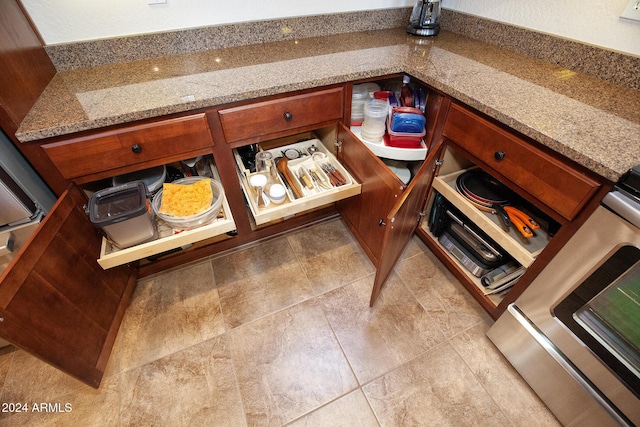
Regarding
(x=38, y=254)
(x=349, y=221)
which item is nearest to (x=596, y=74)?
(x=349, y=221)

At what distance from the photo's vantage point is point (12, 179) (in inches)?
35.7

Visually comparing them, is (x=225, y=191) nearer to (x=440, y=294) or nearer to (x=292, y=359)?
(x=292, y=359)

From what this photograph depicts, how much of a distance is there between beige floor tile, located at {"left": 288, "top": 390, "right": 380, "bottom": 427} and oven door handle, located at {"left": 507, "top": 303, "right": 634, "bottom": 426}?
595 mm

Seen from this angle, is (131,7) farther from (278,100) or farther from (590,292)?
(590,292)

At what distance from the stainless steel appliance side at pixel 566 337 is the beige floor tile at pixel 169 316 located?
1.12 meters

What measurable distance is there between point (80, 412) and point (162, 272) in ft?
1.91

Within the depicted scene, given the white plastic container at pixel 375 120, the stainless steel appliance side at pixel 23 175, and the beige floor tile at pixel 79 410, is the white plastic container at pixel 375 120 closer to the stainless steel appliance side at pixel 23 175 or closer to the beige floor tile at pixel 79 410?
the stainless steel appliance side at pixel 23 175

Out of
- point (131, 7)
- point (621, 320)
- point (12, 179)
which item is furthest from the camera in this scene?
point (131, 7)

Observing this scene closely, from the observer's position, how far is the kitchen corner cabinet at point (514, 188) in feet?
2.64

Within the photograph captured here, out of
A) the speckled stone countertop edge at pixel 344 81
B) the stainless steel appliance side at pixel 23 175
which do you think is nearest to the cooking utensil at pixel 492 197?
the speckled stone countertop edge at pixel 344 81

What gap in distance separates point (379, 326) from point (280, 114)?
3.08 ft

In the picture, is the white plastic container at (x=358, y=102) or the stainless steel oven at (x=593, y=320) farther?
the white plastic container at (x=358, y=102)

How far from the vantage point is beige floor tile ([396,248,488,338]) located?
129 centimetres

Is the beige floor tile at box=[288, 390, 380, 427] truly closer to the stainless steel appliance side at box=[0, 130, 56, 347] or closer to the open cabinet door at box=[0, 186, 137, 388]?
the open cabinet door at box=[0, 186, 137, 388]
